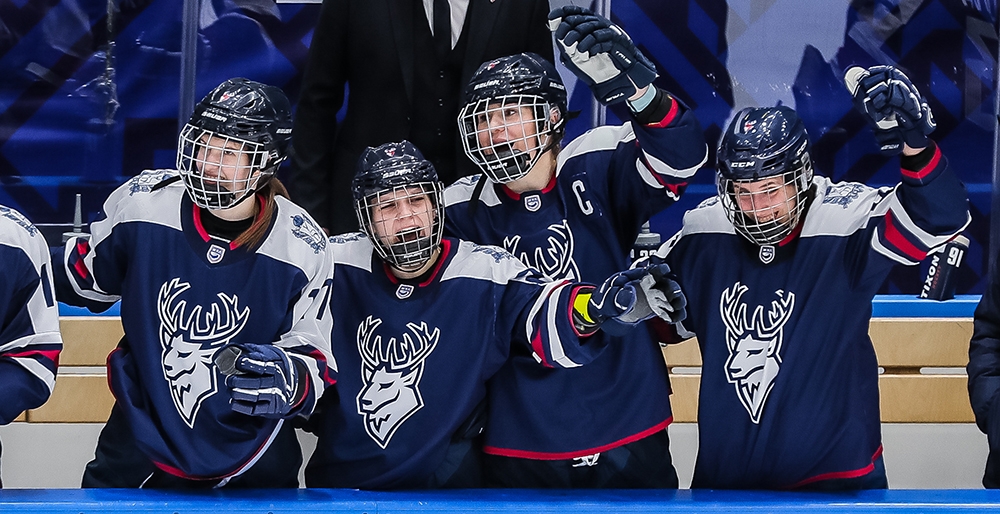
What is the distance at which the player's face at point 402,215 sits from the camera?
2.02 meters

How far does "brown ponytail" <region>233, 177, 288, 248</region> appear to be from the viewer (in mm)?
2002

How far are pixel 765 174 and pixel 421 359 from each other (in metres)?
0.74

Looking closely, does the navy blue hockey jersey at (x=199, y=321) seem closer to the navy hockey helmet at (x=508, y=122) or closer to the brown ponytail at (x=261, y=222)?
the brown ponytail at (x=261, y=222)

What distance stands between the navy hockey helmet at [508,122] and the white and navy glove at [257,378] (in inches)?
22.0

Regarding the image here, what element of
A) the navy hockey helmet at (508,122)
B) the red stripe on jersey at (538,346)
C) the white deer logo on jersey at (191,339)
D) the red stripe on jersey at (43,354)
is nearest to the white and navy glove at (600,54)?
the navy hockey helmet at (508,122)

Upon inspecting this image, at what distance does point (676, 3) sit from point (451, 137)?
4.70 feet

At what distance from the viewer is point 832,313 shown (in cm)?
204

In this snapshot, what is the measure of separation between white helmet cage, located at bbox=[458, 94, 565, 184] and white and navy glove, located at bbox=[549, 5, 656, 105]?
0.43 ft

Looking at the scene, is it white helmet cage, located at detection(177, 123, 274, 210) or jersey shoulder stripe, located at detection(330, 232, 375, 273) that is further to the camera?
jersey shoulder stripe, located at detection(330, 232, 375, 273)

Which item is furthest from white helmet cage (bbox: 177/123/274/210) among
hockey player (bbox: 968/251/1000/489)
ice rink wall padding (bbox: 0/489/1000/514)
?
hockey player (bbox: 968/251/1000/489)

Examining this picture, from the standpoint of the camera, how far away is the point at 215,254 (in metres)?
2.00

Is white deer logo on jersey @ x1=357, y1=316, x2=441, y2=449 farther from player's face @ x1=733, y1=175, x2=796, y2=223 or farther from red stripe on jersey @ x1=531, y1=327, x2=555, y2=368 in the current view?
player's face @ x1=733, y1=175, x2=796, y2=223

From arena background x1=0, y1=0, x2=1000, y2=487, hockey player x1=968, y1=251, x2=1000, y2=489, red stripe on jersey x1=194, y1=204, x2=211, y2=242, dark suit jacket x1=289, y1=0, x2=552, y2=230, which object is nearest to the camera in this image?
red stripe on jersey x1=194, y1=204, x2=211, y2=242

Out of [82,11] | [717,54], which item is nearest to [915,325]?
[717,54]
